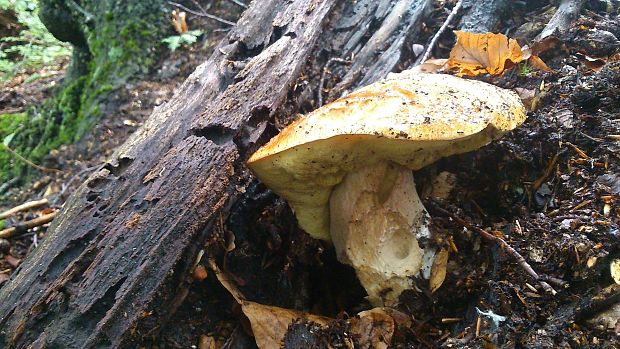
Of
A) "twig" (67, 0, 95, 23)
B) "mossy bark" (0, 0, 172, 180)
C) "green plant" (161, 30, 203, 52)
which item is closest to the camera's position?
"mossy bark" (0, 0, 172, 180)

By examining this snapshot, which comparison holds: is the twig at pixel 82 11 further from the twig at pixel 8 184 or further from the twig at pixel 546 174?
the twig at pixel 546 174

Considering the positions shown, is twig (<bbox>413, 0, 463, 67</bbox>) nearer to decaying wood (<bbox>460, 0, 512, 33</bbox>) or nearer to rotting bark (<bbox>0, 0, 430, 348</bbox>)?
decaying wood (<bbox>460, 0, 512, 33</bbox>)

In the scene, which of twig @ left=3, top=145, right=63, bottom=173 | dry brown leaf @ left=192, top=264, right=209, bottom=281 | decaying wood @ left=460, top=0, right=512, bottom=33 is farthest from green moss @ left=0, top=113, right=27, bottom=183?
decaying wood @ left=460, top=0, right=512, bottom=33

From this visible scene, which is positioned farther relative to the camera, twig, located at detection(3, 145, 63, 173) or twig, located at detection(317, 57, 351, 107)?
twig, located at detection(3, 145, 63, 173)

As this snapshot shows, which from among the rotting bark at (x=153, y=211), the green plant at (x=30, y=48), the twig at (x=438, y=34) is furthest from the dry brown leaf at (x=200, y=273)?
the green plant at (x=30, y=48)

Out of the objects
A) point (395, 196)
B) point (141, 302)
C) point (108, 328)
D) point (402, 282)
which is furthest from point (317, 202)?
point (108, 328)

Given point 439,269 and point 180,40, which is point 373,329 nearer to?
point 439,269

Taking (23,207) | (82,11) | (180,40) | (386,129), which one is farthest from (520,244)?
(82,11)
